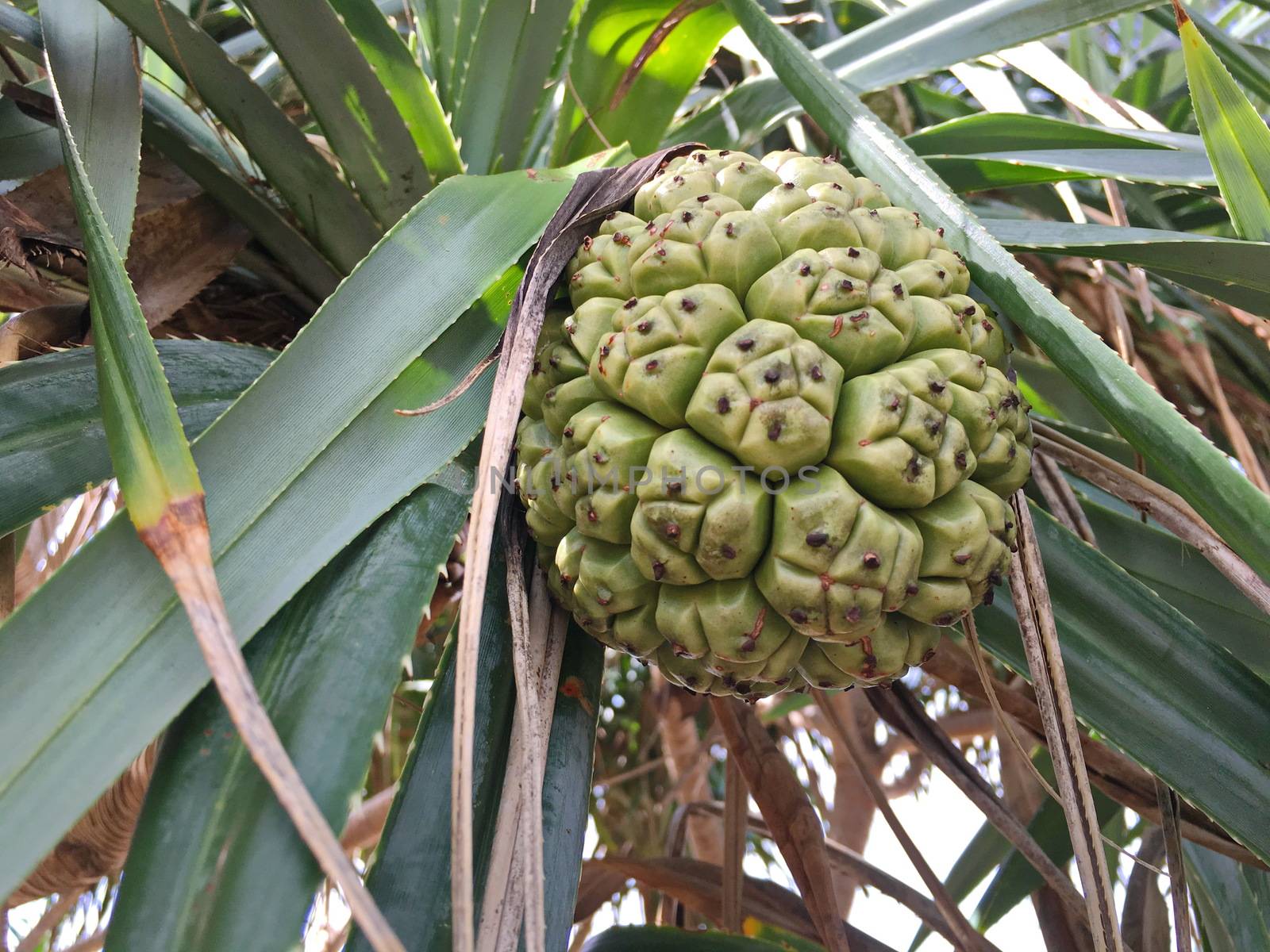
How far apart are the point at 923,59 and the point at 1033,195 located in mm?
581

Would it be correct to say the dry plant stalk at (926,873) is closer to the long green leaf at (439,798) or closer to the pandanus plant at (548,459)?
the pandanus plant at (548,459)

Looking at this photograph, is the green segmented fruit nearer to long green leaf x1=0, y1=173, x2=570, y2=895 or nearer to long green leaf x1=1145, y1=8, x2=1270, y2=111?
long green leaf x1=0, y1=173, x2=570, y2=895

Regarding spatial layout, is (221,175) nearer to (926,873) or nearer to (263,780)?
(263,780)

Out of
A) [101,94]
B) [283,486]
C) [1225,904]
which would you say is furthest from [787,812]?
[101,94]

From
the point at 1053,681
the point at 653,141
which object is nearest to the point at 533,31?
the point at 653,141

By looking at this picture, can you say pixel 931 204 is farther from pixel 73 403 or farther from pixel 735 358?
pixel 73 403

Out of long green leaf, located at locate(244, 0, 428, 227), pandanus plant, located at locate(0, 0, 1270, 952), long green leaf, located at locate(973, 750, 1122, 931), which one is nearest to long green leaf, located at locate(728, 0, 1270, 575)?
pandanus plant, located at locate(0, 0, 1270, 952)

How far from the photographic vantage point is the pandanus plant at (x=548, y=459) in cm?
54

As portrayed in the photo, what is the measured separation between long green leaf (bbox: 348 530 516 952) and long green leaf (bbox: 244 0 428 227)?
1.49ft

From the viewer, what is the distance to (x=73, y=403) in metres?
0.74

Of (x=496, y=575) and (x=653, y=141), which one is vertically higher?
(x=653, y=141)

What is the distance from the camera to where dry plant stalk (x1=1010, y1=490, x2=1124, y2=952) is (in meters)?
0.65

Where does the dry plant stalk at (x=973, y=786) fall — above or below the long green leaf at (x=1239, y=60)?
below

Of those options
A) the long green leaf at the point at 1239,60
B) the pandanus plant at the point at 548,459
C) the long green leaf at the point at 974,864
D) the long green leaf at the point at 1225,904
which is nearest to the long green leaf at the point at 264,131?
the pandanus plant at the point at 548,459
